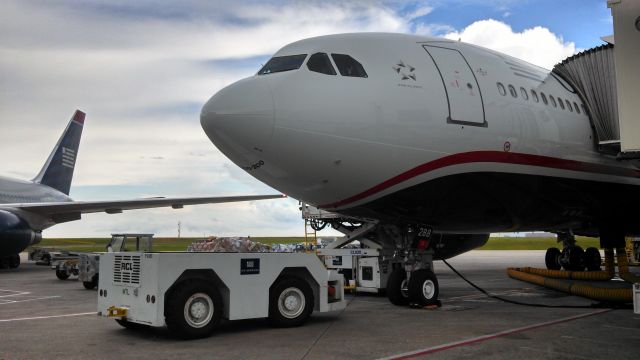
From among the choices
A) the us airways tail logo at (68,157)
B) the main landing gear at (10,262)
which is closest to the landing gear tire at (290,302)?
the main landing gear at (10,262)

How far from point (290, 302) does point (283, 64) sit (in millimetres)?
3767

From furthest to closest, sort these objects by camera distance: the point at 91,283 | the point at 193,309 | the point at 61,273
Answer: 1. the point at 61,273
2. the point at 91,283
3. the point at 193,309

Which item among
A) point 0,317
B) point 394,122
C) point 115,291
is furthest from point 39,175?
point 394,122

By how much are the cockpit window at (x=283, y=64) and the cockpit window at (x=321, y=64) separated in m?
0.15

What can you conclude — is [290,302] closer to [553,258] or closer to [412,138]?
[412,138]

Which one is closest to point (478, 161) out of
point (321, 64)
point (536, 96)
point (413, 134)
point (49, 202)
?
point (413, 134)

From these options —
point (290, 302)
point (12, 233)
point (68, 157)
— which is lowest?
point (290, 302)

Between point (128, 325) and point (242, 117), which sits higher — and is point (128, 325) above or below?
below

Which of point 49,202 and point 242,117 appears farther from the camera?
point 49,202

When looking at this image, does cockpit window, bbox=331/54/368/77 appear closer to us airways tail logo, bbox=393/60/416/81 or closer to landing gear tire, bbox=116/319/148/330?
us airways tail logo, bbox=393/60/416/81

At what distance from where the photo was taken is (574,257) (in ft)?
69.5

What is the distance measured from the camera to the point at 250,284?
8453 mm

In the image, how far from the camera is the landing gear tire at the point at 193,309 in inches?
300

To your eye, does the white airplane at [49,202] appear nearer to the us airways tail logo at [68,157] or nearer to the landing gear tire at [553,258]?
the us airways tail logo at [68,157]
